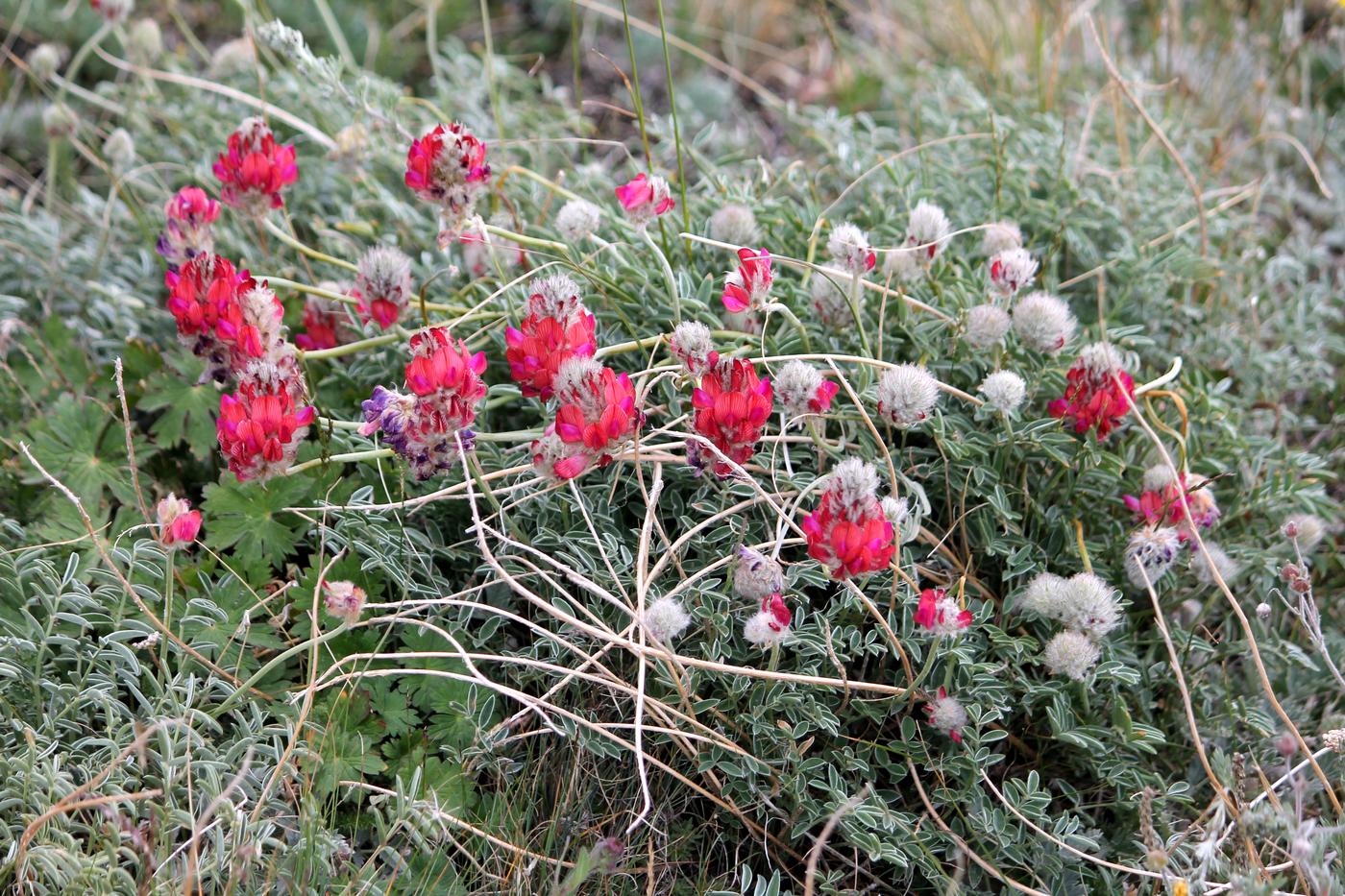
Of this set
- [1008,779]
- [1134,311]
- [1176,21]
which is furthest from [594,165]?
[1176,21]

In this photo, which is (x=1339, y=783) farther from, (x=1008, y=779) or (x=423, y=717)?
(x=423, y=717)

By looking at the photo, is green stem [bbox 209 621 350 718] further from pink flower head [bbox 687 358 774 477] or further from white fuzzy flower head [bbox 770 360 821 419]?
white fuzzy flower head [bbox 770 360 821 419]

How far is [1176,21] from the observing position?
13.9 feet

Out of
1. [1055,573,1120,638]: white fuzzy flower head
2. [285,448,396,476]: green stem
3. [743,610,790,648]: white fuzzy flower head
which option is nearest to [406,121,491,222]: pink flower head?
[285,448,396,476]: green stem

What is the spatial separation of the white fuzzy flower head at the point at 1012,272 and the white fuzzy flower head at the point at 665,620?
2.89ft

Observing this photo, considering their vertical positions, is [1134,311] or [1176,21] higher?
[1176,21]

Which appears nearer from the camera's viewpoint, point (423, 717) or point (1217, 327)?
point (423, 717)

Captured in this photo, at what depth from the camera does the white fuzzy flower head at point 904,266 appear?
2289mm

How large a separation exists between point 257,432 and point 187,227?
2.18 feet

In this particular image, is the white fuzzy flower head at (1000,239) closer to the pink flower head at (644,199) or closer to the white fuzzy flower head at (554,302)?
the pink flower head at (644,199)

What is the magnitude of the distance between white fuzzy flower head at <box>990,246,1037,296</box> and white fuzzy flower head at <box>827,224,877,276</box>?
24cm

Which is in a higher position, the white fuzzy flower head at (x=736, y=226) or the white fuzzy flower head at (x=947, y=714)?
the white fuzzy flower head at (x=736, y=226)

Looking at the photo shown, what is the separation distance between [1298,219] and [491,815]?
3.35 metres

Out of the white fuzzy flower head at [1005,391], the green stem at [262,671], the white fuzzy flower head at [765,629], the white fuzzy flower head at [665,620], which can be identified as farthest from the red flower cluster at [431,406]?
the white fuzzy flower head at [1005,391]
